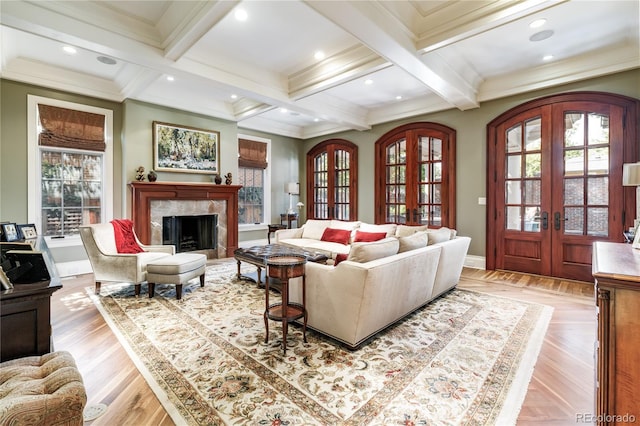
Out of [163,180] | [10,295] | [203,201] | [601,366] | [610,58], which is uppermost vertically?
[610,58]

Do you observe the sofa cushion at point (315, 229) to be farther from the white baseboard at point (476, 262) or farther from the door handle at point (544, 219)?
the door handle at point (544, 219)

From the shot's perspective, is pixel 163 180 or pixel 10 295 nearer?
pixel 10 295

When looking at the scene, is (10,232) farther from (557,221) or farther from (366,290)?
(557,221)

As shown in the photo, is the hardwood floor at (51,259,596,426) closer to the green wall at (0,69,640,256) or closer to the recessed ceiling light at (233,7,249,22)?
the green wall at (0,69,640,256)

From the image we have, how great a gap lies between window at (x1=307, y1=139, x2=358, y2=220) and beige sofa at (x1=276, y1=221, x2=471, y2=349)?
419 cm

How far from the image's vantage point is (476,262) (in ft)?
17.8

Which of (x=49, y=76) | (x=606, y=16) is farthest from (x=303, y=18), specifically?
(x=49, y=76)

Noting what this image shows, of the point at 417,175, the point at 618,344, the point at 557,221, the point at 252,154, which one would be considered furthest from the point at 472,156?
the point at 252,154

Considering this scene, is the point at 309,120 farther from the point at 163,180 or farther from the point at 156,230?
the point at 156,230

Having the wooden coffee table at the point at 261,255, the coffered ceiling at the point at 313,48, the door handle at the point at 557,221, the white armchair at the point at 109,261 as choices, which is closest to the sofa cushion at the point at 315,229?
the wooden coffee table at the point at 261,255

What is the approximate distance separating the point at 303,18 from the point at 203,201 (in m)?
4.00

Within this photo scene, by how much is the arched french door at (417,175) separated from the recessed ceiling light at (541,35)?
78.0 inches

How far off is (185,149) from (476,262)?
19.4ft

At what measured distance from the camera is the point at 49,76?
4.53m
